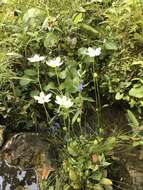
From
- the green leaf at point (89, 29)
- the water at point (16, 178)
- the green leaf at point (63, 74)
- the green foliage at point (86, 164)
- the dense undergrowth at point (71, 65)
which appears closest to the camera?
the green foliage at point (86, 164)

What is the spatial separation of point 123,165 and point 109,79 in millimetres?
546

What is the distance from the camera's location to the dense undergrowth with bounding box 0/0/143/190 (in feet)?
9.09

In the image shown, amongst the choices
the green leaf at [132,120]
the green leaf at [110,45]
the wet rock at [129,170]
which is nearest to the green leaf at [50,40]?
the green leaf at [110,45]

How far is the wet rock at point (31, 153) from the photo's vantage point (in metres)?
2.60

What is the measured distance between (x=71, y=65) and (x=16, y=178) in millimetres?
747

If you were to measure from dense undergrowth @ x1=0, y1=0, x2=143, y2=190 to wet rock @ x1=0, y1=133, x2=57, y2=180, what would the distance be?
0.28ft

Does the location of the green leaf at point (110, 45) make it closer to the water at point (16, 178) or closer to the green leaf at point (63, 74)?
the green leaf at point (63, 74)

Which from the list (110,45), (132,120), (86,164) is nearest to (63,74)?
(110,45)

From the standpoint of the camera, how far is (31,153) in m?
2.65

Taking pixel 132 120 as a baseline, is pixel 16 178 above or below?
below

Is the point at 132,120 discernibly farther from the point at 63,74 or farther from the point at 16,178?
the point at 16,178

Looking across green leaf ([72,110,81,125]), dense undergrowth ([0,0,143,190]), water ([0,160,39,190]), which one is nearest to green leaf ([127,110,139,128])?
dense undergrowth ([0,0,143,190])

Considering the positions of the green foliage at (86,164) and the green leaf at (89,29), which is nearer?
the green foliage at (86,164)

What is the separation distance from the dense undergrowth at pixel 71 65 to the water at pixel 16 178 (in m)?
0.21
